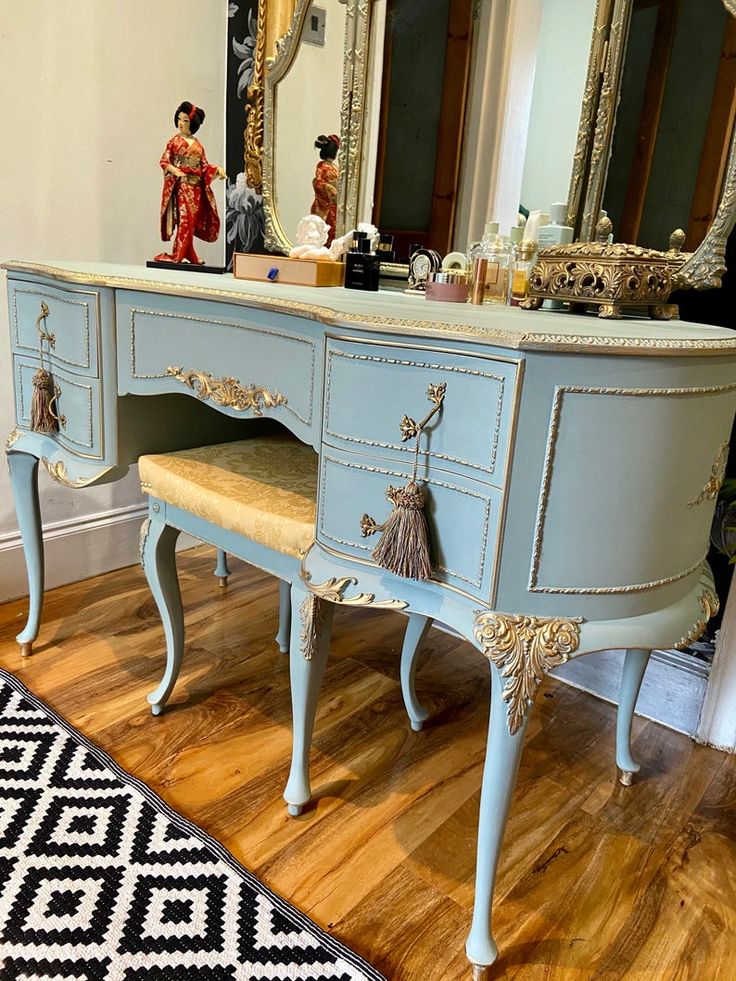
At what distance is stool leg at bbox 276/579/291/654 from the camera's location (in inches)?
74.1

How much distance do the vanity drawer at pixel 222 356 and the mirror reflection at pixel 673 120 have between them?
29.7 inches

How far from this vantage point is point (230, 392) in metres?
1.28

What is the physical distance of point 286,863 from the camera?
130 cm

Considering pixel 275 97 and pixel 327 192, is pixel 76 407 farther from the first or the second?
pixel 275 97

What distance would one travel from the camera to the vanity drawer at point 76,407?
151 centimetres

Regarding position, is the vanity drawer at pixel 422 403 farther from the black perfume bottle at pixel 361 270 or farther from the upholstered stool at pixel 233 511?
the black perfume bottle at pixel 361 270

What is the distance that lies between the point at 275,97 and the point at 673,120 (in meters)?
1.08

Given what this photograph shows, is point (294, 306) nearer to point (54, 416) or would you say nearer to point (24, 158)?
point (54, 416)

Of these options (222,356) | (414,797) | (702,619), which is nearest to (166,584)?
(222,356)

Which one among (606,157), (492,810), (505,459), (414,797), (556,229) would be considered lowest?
(414,797)

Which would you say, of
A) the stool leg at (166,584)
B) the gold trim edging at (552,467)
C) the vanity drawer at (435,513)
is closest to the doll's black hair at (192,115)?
the stool leg at (166,584)

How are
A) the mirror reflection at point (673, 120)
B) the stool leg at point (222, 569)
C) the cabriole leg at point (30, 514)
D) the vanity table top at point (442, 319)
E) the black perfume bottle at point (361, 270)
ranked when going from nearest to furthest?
the vanity table top at point (442, 319) → the mirror reflection at point (673, 120) → the black perfume bottle at point (361, 270) → the cabriole leg at point (30, 514) → the stool leg at point (222, 569)

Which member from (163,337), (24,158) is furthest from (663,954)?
(24,158)

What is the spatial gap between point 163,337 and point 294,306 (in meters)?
0.36
